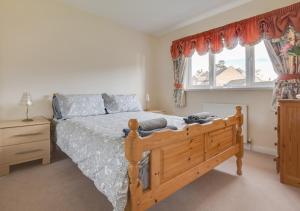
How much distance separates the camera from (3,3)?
246 cm

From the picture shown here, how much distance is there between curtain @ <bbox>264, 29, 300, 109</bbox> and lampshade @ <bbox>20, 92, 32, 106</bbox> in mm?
3416

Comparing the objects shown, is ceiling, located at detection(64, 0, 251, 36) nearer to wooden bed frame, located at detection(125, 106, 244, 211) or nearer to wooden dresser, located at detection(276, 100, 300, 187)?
wooden dresser, located at detection(276, 100, 300, 187)

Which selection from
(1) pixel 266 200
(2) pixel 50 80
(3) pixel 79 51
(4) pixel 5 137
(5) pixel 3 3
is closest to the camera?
(1) pixel 266 200

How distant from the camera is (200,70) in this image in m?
3.61

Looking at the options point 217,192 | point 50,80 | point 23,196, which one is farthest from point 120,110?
point 217,192

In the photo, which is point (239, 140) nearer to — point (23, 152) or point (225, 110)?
point (225, 110)

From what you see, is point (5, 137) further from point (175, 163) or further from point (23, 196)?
point (175, 163)

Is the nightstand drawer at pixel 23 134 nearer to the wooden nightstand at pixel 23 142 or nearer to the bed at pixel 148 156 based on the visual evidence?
the wooden nightstand at pixel 23 142

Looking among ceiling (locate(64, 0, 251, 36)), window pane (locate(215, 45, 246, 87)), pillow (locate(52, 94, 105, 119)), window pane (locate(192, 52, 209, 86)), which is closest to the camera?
pillow (locate(52, 94, 105, 119))

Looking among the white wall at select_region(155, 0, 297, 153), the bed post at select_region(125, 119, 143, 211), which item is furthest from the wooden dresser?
the bed post at select_region(125, 119, 143, 211)

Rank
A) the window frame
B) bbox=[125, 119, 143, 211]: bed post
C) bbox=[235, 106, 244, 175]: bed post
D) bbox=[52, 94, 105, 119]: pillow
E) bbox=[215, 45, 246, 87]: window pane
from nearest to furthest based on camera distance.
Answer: bbox=[125, 119, 143, 211]: bed post, bbox=[235, 106, 244, 175]: bed post, bbox=[52, 94, 105, 119]: pillow, the window frame, bbox=[215, 45, 246, 87]: window pane

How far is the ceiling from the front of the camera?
2.87 m

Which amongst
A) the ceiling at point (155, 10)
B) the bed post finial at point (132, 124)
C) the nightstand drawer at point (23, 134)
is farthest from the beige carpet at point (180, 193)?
the ceiling at point (155, 10)

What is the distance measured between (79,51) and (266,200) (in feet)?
10.8
